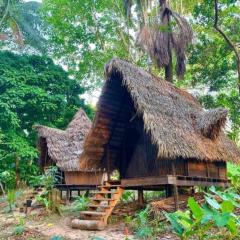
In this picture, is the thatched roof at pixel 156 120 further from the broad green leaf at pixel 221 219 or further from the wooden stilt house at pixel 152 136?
the broad green leaf at pixel 221 219

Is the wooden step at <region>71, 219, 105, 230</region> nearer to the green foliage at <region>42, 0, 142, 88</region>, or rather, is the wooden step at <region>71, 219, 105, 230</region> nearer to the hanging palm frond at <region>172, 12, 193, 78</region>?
the hanging palm frond at <region>172, 12, 193, 78</region>

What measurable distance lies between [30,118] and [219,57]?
419 inches

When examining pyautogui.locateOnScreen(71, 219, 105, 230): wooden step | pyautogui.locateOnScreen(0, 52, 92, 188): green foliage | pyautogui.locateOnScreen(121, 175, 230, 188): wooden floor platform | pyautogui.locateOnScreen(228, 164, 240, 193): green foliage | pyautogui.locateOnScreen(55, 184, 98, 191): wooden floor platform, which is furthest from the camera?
pyautogui.locateOnScreen(0, 52, 92, 188): green foliage

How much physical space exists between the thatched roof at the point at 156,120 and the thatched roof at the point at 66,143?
4.76m

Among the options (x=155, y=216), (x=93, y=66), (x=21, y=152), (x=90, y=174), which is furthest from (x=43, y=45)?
(x=155, y=216)

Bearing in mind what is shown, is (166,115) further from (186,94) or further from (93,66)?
(93,66)

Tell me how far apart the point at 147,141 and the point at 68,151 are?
6.91 meters

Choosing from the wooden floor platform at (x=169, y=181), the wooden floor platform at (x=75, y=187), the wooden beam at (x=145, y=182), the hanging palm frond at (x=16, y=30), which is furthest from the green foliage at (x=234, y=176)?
the hanging palm frond at (x=16, y=30)

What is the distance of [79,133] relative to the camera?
55.2ft

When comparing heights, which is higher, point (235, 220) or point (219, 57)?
point (219, 57)

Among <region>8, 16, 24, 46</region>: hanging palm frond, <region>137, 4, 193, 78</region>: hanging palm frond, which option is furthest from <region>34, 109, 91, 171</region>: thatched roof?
<region>8, 16, 24, 46</region>: hanging palm frond

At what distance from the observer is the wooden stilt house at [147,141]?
8695 millimetres

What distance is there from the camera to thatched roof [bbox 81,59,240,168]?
8.70 metres

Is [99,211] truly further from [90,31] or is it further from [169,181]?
[90,31]
